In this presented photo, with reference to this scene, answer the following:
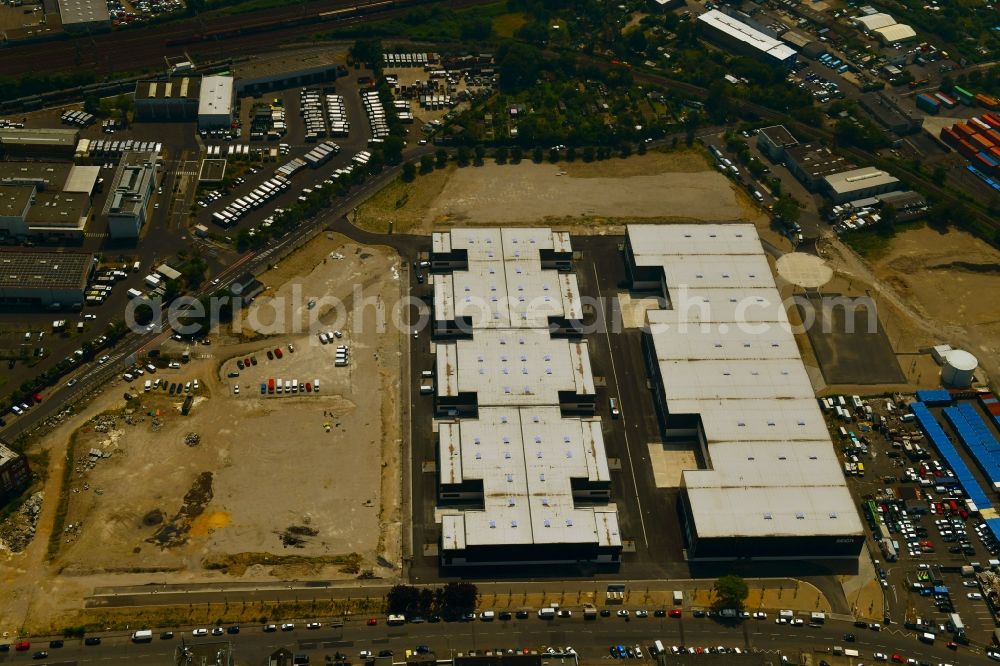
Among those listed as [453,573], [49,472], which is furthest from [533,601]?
[49,472]

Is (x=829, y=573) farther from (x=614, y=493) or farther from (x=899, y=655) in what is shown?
(x=614, y=493)

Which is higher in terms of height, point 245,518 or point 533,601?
point 245,518

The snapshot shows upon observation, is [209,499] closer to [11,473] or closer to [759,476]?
[11,473]

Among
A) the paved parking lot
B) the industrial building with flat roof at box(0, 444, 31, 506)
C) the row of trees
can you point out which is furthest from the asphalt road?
the industrial building with flat roof at box(0, 444, 31, 506)

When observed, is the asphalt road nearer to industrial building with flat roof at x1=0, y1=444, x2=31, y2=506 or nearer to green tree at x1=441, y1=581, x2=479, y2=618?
green tree at x1=441, y1=581, x2=479, y2=618

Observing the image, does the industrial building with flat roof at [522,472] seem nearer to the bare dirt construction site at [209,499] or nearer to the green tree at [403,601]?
the green tree at [403,601]

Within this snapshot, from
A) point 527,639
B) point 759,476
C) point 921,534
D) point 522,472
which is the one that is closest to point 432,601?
point 527,639

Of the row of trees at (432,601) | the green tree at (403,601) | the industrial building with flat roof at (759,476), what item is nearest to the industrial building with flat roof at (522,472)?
the row of trees at (432,601)

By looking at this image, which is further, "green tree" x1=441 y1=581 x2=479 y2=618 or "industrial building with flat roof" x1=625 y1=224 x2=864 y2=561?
"industrial building with flat roof" x1=625 y1=224 x2=864 y2=561
